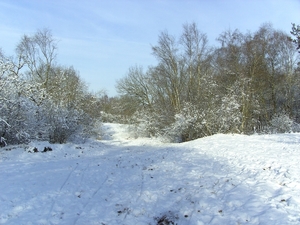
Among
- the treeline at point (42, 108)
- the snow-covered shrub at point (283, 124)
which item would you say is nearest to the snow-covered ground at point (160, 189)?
the treeline at point (42, 108)

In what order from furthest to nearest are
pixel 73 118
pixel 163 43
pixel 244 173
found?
pixel 163 43
pixel 73 118
pixel 244 173

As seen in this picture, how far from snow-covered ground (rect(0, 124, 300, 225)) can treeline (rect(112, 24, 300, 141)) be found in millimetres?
8705

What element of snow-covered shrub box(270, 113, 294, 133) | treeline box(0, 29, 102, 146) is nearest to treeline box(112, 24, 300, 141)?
snow-covered shrub box(270, 113, 294, 133)

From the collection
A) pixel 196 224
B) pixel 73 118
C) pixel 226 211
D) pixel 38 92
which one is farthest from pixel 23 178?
pixel 73 118

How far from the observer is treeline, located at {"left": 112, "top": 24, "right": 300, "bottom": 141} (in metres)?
20.0

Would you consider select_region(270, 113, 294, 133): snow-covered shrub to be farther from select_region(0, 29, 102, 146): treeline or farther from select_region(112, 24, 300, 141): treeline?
select_region(0, 29, 102, 146): treeline

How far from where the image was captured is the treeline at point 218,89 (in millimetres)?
19984

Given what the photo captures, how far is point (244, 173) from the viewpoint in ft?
26.4

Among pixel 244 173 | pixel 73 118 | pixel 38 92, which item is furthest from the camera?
pixel 73 118

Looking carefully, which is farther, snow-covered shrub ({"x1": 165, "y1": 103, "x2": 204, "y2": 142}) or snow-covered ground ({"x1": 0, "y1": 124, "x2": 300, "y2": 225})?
snow-covered shrub ({"x1": 165, "y1": 103, "x2": 204, "y2": 142})

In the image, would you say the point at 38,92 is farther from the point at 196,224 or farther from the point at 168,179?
the point at 196,224

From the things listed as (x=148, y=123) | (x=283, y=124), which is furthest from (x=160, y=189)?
(x=148, y=123)

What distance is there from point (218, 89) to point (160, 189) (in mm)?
15949

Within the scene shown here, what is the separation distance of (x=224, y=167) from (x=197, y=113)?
11.0 m
